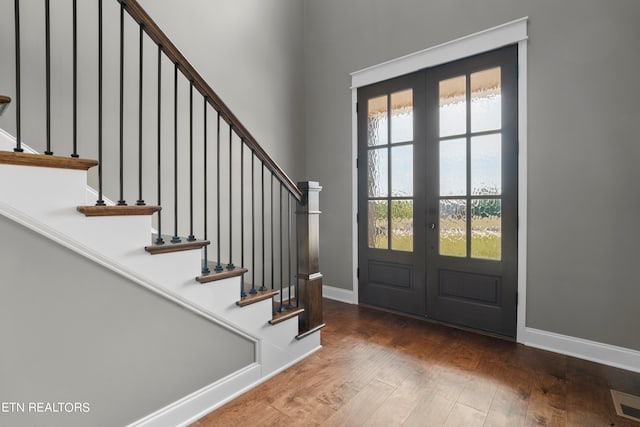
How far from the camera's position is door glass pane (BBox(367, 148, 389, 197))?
11.3ft

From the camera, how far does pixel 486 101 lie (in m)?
2.82

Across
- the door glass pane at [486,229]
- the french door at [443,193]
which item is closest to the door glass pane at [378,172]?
the french door at [443,193]

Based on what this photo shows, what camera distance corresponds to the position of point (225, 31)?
315cm

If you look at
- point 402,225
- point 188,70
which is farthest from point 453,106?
point 188,70

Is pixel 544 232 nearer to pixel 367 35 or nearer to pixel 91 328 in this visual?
pixel 367 35

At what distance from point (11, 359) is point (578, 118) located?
3.50 metres

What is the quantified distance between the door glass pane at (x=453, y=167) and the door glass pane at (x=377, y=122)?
652 mm

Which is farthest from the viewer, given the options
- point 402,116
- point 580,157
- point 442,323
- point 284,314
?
point 402,116

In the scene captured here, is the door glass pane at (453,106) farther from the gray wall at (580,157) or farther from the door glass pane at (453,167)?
the gray wall at (580,157)

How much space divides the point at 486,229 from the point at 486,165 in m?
0.56

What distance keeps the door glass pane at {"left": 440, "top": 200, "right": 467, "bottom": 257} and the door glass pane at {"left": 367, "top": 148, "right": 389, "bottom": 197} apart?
64cm

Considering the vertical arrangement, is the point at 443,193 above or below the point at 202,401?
above

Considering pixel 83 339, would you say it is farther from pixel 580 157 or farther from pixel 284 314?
pixel 580 157


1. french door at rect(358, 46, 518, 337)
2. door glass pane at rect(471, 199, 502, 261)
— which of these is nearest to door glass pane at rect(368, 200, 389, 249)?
french door at rect(358, 46, 518, 337)
